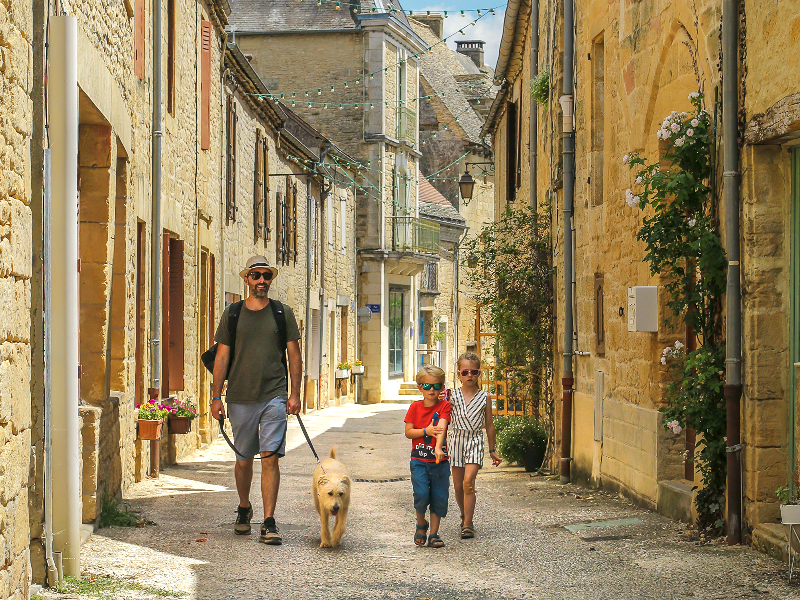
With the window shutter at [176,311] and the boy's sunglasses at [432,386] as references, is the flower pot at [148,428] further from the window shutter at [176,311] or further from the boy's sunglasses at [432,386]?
the boy's sunglasses at [432,386]

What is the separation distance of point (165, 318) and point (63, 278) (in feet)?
17.3

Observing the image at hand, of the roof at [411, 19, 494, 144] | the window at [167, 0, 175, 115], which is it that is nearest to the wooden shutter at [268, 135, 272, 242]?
the window at [167, 0, 175, 115]

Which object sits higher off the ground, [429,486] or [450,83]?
[450,83]

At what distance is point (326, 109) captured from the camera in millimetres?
32312

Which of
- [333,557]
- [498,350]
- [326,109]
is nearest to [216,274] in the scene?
[498,350]

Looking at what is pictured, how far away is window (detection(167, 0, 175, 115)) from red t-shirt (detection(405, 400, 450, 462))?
5673 mm

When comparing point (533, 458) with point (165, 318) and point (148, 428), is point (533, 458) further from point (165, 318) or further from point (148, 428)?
point (148, 428)

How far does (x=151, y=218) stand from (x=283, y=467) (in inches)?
135

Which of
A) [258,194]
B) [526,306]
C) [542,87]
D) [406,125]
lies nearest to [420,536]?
[526,306]

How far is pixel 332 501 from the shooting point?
6477 mm

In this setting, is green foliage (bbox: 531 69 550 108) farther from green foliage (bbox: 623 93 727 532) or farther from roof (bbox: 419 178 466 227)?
roof (bbox: 419 178 466 227)

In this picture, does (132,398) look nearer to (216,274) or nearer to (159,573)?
(159,573)

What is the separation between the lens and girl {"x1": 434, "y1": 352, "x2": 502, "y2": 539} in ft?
22.9

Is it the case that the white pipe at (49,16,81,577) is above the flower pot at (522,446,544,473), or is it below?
above
